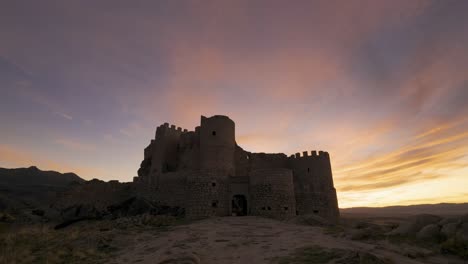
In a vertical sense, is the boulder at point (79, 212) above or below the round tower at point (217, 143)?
below

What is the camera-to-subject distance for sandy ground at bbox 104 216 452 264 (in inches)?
363

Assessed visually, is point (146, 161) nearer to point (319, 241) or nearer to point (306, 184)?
point (306, 184)

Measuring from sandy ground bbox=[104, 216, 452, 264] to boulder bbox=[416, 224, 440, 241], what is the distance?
1.85 meters

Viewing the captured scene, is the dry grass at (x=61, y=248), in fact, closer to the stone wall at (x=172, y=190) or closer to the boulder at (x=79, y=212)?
the stone wall at (x=172, y=190)

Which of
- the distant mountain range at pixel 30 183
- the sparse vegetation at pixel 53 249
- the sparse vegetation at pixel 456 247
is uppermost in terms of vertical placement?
→ the distant mountain range at pixel 30 183

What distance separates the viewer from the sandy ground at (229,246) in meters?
9.21

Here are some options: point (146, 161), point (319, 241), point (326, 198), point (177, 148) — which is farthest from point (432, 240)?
point (146, 161)

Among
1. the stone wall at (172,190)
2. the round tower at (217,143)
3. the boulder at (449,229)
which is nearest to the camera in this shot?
the boulder at (449,229)

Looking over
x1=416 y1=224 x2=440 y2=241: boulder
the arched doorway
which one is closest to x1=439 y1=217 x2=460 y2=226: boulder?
x1=416 y1=224 x2=440 y2=241: boulder

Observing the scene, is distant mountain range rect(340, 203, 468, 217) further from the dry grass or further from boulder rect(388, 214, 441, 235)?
the dry grass

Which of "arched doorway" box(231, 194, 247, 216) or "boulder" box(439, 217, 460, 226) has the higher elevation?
"arched doorway" box(231, 194, 247, 216)

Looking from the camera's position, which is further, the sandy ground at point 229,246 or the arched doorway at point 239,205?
the arched doorway at point 239,205

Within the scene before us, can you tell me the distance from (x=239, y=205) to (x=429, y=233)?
15.8m

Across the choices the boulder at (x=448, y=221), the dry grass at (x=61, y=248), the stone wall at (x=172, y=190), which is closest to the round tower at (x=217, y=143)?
the stone wall at (x=172, y=190)
